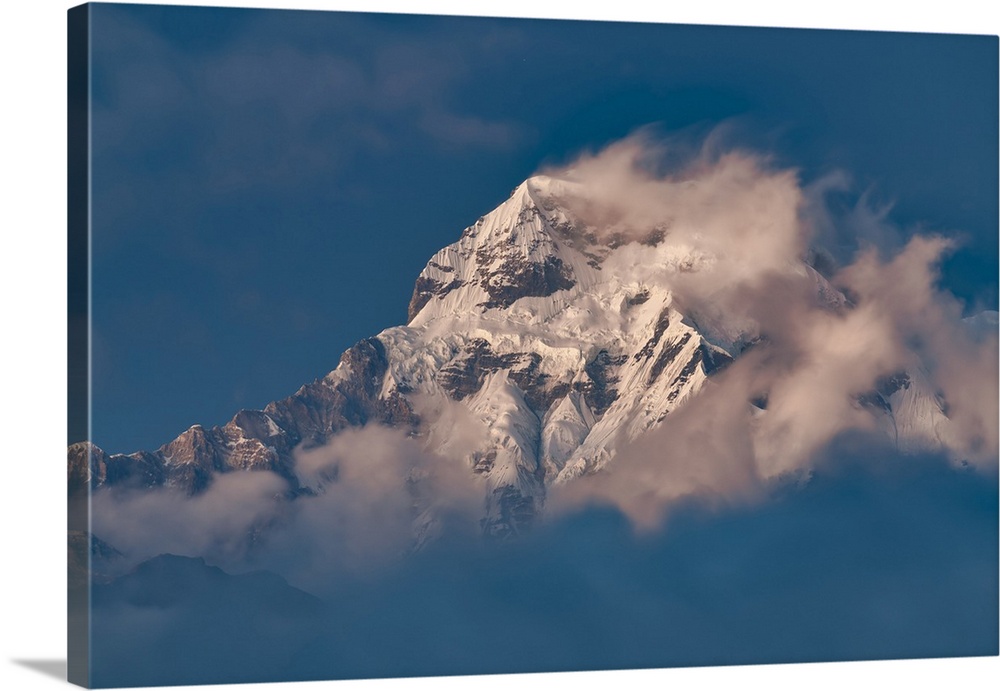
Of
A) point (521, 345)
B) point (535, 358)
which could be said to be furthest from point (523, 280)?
point (535, 358)

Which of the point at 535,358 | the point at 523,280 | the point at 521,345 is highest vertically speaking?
the point at 523,280

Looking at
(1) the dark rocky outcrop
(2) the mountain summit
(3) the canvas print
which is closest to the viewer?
(3) the canvas print

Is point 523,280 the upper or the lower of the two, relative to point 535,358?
Answer: upper

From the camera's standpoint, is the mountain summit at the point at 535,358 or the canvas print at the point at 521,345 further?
the mountain summit at the point at 535,358

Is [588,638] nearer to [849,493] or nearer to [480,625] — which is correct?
[480,625]

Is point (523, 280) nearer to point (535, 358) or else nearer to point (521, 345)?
point (521, 345)

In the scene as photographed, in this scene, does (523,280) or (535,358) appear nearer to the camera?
(535,358)

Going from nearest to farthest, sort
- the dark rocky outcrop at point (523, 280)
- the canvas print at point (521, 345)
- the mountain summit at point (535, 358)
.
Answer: the canvas print at point (521, 345) < the mountain summit at point (535, 358) < the dark rocky outcrop at point (523, 280)
